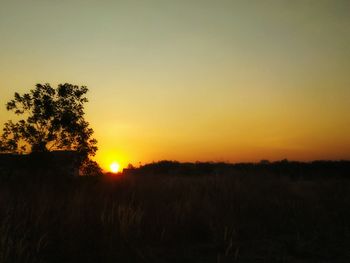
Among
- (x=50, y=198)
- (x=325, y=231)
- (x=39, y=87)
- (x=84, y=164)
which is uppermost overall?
(x=39, y=87)

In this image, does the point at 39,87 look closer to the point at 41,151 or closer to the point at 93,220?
the point at 41,151

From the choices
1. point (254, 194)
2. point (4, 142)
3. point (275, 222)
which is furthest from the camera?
point (4, 142)

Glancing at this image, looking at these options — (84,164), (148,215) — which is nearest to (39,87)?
(84,164)

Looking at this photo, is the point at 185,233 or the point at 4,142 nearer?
the point at 185,233

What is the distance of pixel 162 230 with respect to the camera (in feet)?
24.0

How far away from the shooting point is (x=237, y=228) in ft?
26.9

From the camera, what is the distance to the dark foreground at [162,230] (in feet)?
19.0

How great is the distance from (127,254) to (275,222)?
4721 millimetres

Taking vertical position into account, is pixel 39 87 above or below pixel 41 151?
above

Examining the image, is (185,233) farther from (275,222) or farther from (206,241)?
(275,222)

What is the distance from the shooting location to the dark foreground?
5.78 metres

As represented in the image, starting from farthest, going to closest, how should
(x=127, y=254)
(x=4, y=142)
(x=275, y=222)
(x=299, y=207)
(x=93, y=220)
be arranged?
(x=4, y=142)
(x=299, y=207)
(x=275, y=222)
(x=93, y=220)
(x=127, y=254)

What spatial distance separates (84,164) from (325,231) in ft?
29.2

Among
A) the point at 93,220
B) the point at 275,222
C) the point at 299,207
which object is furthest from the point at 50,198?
the point at 299,207
